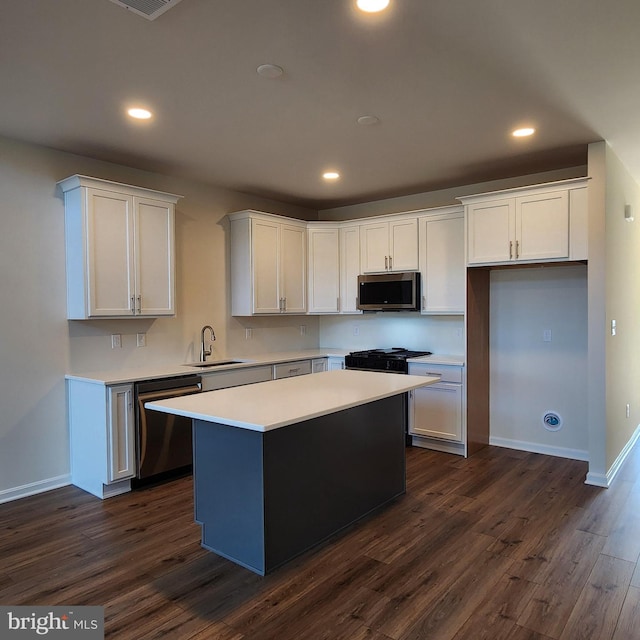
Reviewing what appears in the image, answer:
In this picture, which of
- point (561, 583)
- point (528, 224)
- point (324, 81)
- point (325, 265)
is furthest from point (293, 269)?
point (561, 583)

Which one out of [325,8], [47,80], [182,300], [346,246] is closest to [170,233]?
[182,300]

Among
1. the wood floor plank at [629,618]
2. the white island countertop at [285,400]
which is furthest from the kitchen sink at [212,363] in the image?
the wood floor plank at [629,618]

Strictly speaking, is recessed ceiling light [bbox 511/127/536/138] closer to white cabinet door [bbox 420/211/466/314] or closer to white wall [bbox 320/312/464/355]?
white cabinet door [bbox 420/211/466/314]

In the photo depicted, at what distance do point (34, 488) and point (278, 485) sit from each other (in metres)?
2.28

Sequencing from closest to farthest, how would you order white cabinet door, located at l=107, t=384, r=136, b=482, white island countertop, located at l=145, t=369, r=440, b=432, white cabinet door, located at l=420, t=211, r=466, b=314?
white island countertop, located at l=145, t=369, r=440, b=432 < white cabinet door, located at l=107, t=384, r=136, b=482 < white cabinet door, located at l=420, t=211, r=466, b=314

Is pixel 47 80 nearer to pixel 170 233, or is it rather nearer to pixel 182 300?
pixel 170 233

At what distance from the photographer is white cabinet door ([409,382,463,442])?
4.43 m

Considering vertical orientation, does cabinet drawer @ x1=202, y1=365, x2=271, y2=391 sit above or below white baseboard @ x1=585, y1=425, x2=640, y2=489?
above

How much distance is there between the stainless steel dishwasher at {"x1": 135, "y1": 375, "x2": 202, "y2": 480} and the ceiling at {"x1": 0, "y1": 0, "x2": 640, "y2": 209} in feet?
6.02

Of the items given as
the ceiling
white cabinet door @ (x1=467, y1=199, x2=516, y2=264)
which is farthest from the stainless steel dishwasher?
white cabinet door @ (x1=467, y1=199, x2=516, y2=264)

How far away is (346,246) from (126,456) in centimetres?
315

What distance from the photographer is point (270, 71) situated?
250cm

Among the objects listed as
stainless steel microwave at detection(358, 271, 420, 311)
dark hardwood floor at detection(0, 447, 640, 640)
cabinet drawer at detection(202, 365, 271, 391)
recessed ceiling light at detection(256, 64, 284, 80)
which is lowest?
dark hardwood floor at detection(0, 447, 640, 640)

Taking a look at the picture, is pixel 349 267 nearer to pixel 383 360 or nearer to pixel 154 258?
pixel 383 360
